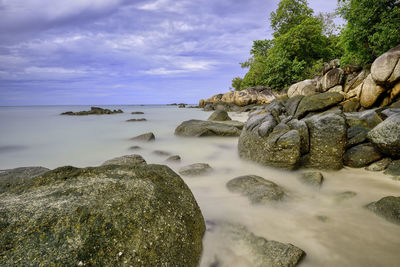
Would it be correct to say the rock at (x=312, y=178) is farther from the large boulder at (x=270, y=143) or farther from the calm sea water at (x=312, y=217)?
the large boulder at (x=270, y=143)

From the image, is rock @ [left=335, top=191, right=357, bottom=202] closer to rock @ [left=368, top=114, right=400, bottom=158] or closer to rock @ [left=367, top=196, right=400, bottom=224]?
rock @ [left=367, top=196, right=400, bottom=224]

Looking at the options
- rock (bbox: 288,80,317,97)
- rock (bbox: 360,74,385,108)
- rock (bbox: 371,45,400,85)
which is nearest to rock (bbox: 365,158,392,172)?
rock (bbox: 371,45,400,85)

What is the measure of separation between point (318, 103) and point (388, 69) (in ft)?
15.3

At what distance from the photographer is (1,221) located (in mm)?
1481

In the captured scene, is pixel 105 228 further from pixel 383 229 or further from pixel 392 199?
pixel 392 199

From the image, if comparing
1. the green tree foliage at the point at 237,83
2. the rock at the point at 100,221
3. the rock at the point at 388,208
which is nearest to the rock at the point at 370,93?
the rock at the point at 388,208

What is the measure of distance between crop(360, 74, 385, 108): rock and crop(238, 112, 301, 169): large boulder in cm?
854

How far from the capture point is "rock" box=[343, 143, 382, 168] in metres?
4.48

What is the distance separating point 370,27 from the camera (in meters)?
13.7

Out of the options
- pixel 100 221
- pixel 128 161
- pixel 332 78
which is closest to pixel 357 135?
pixel 128 161

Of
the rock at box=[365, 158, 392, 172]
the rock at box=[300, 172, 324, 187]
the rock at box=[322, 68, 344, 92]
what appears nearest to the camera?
the rock at box=[300, 172, 324, 187]

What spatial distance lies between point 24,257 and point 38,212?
362mm

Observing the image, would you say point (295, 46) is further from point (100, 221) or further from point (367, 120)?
point (100, 221)

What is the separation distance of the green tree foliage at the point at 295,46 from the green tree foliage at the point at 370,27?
30.7ft
